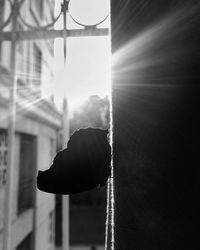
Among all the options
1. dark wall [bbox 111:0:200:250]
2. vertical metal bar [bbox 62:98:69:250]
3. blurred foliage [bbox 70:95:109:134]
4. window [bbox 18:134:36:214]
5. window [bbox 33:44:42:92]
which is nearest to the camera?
dark wall [bbox 111:0:200:250]

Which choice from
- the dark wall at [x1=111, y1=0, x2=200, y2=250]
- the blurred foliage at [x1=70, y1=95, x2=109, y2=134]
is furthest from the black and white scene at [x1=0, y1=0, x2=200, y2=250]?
the blurred foliage at [x1=70, y1=95, x2=109, y2=134]

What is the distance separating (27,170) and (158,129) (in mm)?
9924

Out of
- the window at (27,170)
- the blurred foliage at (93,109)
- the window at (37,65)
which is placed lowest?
the window at (27,170)

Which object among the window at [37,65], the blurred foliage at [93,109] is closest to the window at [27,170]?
the window at [37,65]

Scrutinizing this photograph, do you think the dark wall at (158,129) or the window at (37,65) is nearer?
the dark wall at (158,129)

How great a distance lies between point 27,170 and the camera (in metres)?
10.1

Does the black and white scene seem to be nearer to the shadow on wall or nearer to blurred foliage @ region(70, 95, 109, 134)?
the shadow on wall

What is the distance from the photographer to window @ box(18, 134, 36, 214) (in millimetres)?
9453

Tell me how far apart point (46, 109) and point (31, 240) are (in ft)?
15.7

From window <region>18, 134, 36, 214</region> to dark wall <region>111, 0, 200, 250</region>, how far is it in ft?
29.0

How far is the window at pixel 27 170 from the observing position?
31.0ft

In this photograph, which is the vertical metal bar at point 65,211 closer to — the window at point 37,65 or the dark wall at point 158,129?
the dark wall at point 158,129

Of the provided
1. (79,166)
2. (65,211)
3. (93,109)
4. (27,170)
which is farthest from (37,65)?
(79,166)

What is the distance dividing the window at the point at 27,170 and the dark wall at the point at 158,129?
8850mm
